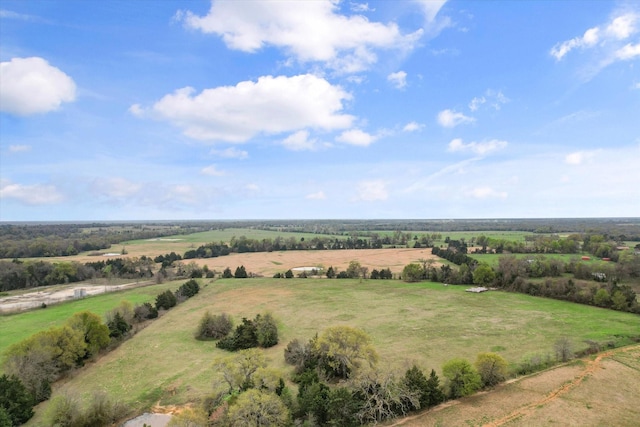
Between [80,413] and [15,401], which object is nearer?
[80,413]

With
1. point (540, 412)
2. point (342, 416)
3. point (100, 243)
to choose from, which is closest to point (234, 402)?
point (342, 416)

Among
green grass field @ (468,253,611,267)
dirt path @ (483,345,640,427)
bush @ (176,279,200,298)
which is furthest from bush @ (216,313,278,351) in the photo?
green grass field @ (468,253,611,267)

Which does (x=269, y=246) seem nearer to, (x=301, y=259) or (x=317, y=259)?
(x=301, y=259)

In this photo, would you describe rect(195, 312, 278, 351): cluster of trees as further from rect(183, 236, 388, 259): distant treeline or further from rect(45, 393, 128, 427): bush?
rect(183, 236, 388, 259): distant treeline

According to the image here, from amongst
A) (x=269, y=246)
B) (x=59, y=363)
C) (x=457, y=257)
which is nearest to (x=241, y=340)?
(x=59, y=363)

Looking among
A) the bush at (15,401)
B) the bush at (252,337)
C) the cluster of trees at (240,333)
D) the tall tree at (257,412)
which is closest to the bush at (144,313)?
the cluster of trees at (240,333)
